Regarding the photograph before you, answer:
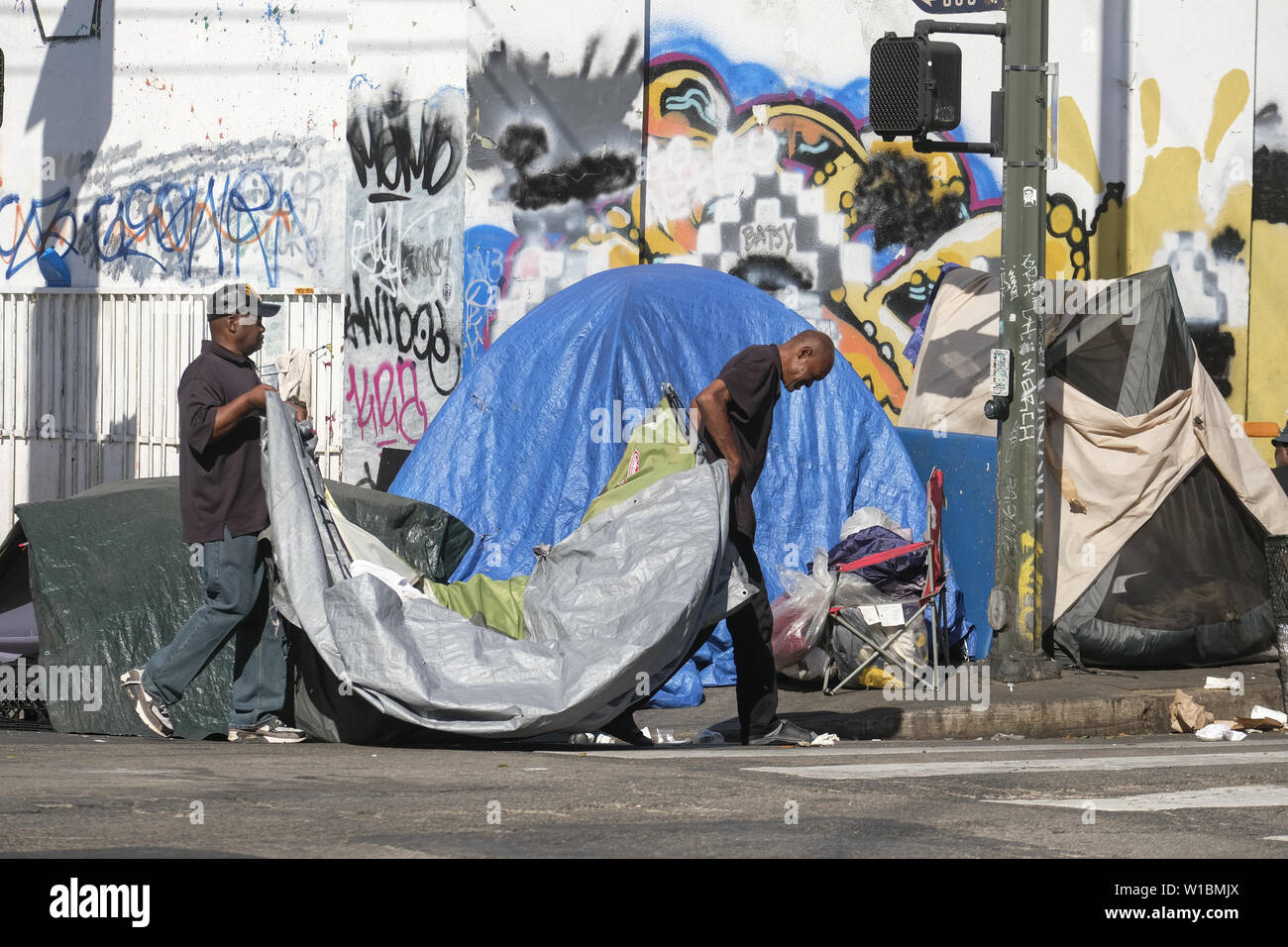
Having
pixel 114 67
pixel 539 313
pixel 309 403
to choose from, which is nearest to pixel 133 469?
pixel 309 403

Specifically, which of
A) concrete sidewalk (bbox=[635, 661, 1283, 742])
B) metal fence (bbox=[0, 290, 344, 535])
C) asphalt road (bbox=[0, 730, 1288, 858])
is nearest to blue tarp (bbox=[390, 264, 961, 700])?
concrete sidewalk (bbox=[635, 661, 1283, 742])

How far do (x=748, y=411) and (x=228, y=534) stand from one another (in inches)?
89.0

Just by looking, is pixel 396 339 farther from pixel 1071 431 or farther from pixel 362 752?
pixel 362 752

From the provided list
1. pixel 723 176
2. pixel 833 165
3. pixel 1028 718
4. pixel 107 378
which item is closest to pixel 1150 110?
pixel 833 165

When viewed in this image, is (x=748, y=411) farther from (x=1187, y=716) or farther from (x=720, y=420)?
(x=1187, y=716)

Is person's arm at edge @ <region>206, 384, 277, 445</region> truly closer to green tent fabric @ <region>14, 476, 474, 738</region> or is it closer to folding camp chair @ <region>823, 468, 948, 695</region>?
green tent fabric @ <region>14, 476, 474, 738</region>

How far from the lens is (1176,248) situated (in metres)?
13.4

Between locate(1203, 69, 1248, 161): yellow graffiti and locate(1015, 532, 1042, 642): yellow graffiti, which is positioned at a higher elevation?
locate(1203, 69, 1248, 161): yellow graffiti

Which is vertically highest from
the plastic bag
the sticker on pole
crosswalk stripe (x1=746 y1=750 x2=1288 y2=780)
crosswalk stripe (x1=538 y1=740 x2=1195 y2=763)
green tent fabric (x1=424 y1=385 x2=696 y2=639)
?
the sticker on pole

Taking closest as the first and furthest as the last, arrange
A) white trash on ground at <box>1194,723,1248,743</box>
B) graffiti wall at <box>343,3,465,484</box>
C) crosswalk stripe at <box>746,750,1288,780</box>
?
crosswalk stripe at <box>746,750,1288,780</box>
white trash on ground at <box>1194,723,1248,743</box>
graffiti wall at <box>343,3,465,484</box>

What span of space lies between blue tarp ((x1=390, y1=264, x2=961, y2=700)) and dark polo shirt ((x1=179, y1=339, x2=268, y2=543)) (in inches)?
116

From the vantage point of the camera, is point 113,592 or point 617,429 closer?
point 113,592

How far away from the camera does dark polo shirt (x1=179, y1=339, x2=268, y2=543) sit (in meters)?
7.39

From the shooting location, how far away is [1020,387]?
9711mm
